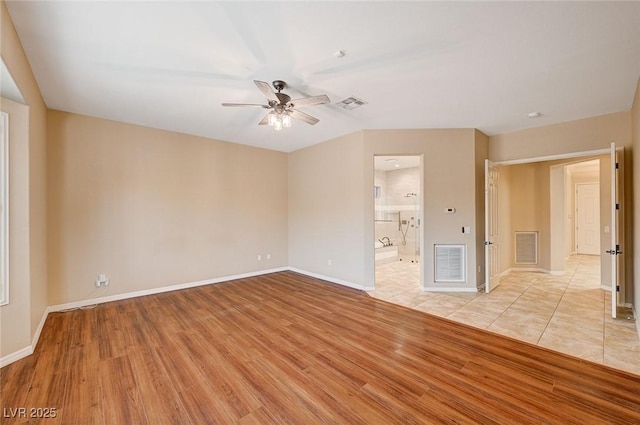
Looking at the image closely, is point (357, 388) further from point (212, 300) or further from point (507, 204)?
point (507, 204)

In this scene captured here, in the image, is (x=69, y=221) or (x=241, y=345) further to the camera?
(x=69, y=221)

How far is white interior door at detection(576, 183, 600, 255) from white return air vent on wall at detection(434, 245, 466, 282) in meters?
7.12

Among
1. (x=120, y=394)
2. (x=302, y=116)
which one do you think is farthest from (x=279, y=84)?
(x=120, y=394)

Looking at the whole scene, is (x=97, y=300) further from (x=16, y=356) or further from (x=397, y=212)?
(x=397, y=212)

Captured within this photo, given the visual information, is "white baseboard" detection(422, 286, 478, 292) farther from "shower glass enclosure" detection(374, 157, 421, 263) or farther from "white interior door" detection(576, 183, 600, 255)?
"white interior door" detection(576, 183, 600, 255)

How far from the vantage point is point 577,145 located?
4.17m

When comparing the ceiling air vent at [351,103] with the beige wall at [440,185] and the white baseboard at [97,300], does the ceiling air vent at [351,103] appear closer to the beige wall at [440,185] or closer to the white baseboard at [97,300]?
the beige wall at [440,185]

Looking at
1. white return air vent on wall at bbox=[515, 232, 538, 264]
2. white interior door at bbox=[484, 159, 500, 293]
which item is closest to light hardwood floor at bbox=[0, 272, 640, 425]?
white interior door at bbox=[484, 159, 500, 293]

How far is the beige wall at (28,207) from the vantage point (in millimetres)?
2225

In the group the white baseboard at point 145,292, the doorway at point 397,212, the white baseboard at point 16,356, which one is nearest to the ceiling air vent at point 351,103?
the doorway at point 397,212

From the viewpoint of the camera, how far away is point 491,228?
4.77m

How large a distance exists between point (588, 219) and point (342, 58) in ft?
34.4

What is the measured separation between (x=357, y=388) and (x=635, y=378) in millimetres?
2406

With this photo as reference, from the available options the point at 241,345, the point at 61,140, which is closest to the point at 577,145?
the point at 241,345
